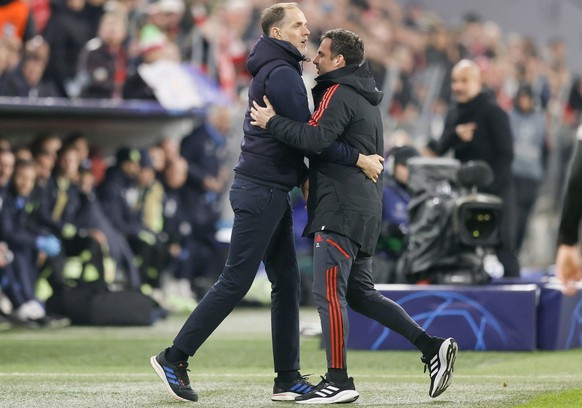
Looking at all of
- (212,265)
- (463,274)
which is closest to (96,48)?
(212,265)

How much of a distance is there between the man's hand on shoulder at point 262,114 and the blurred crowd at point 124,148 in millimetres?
5704

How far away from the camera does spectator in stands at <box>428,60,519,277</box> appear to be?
11.6 m

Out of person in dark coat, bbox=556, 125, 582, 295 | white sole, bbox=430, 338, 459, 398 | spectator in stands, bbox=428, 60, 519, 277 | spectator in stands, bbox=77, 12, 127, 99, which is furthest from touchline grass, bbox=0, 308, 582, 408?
spectator in stands, bbox=77, 12, 127, 99

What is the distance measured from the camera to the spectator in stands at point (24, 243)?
1227 centimetres

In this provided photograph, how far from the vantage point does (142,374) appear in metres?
8.41

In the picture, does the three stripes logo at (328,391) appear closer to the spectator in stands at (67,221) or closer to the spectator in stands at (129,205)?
the spectator in stands at (67,221)

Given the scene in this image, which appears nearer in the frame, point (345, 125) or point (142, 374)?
point (345, 125)

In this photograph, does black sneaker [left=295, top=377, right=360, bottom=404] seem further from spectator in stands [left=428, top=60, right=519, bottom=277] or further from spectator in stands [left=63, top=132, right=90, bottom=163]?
spectator in stands [left=63, top=132, right=90, bottom=163]

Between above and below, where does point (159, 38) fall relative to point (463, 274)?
above

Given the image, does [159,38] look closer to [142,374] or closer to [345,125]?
[142,374]

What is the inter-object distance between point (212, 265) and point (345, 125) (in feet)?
26.4

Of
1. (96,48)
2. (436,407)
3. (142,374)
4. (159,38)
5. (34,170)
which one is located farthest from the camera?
(159,38)

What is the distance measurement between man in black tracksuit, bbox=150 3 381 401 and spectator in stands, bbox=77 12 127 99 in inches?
280

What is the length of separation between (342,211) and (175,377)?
3.86 feet
